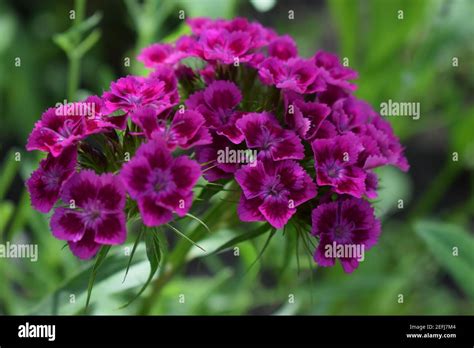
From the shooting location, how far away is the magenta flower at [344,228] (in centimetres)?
157

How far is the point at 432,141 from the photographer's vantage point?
4.59 meters

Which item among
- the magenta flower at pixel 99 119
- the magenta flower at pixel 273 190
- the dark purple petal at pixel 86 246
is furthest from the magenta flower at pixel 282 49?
the dark purple petal at pixel 86 246

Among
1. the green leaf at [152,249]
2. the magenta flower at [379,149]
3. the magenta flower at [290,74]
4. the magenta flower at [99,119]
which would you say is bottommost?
the green leaf at [152,249]

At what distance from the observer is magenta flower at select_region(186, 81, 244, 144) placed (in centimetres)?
162

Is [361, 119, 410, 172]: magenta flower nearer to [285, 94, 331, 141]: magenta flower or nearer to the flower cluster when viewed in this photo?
the flower cluster

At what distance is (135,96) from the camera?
1.59 meters

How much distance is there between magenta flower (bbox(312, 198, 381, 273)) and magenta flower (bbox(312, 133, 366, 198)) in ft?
0.16

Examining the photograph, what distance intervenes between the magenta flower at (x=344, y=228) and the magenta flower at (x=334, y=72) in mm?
375

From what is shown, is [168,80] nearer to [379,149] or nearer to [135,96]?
[135,96]

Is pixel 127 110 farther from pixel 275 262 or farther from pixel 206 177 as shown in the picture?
pixel 275 262

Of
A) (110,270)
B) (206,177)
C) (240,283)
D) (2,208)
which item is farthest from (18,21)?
(206,177)

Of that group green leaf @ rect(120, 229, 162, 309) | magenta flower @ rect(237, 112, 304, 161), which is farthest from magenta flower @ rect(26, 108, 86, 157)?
magenta flower @ rect(237, 112, 304, 161)

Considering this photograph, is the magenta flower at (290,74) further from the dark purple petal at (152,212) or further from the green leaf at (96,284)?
the green leaf at (96,284)

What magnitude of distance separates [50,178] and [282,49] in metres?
0.75
